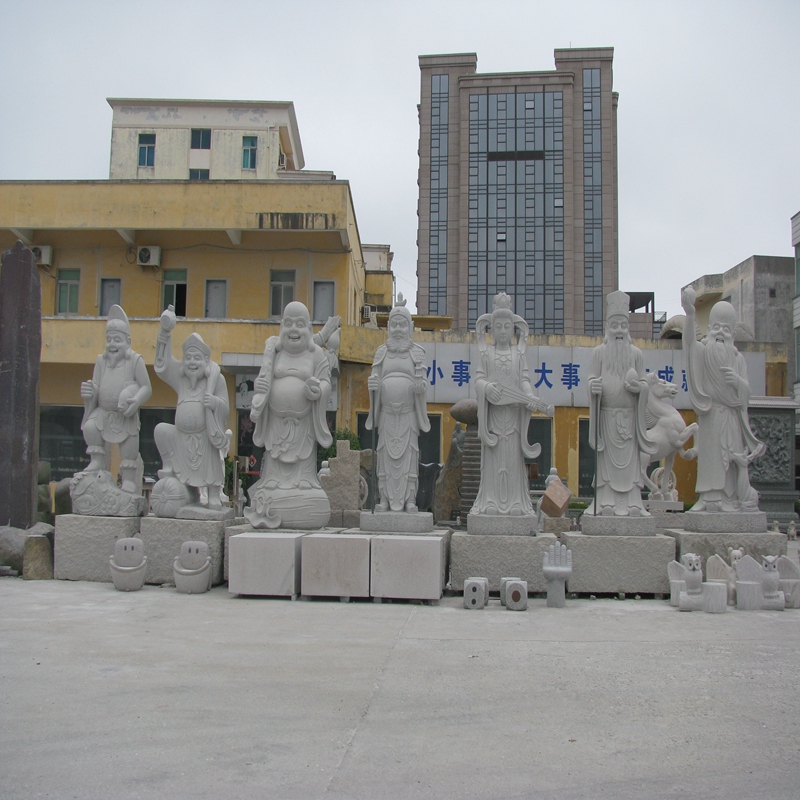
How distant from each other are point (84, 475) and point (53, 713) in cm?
475

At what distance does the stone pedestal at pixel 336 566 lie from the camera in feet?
23.3

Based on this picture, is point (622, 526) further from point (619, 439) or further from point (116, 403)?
point (116, 403)

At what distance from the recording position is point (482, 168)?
1683 inches

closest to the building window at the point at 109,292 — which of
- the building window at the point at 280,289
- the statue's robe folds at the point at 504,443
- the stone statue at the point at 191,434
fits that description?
the building window at the point at 280,289

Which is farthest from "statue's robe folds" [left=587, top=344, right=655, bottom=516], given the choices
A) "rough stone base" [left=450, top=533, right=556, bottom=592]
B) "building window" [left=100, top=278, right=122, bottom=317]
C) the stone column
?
"building window" [left=100, top=278, right=122, bottom=317]

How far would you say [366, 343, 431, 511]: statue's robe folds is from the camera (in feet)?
25.8

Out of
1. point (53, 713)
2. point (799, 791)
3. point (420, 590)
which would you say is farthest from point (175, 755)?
point (420, 590)

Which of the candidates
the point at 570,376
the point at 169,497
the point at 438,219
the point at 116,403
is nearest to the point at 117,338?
the point at 116,403

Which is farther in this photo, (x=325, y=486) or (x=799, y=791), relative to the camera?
(x=325, y=486)

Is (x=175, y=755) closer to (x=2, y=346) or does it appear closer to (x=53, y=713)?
(x=53, y=713)

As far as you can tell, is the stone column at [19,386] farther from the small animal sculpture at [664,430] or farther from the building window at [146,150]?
the building window at [146,150]

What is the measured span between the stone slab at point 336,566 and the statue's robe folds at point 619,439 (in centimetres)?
236

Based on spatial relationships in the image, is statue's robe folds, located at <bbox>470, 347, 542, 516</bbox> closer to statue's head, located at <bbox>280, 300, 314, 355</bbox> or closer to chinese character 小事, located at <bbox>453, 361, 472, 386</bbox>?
statue's head, located at <bbox>280, 300, 314, 355</bbox>

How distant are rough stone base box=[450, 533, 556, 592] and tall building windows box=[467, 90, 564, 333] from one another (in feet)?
112
